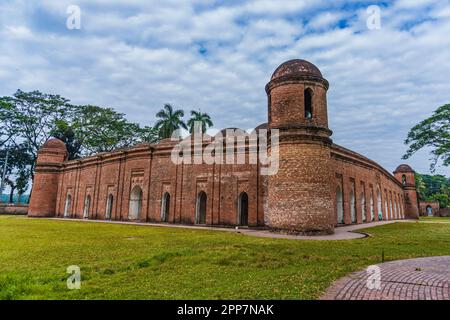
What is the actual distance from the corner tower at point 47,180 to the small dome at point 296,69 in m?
26.5

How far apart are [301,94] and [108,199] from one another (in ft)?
62.0

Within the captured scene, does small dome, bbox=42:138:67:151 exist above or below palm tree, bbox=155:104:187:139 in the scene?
below

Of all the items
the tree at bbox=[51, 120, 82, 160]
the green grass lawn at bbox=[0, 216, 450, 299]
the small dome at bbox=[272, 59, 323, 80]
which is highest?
the tree at bbox=[51, 120, 82, 160]

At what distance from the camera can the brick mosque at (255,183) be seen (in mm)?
13445

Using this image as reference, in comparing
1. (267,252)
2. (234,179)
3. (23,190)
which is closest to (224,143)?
(234,179)

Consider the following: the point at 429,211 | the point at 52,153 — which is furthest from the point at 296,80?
the point at 429,211

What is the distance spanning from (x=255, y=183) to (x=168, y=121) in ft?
65.3

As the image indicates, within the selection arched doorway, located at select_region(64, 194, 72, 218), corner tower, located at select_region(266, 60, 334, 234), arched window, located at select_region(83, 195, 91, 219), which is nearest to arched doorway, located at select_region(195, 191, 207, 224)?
corner tower, located at select_region(266, 60, 334, 234)

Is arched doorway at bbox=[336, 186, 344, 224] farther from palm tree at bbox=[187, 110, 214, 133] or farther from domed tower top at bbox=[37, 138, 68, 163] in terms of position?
domed tower top at bbox=[37, 138, 68, 163]

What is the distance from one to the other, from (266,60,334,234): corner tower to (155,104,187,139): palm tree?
21154 mm

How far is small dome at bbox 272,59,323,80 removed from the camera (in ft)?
47.4

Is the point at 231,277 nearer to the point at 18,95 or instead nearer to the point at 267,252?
the point at 267,252

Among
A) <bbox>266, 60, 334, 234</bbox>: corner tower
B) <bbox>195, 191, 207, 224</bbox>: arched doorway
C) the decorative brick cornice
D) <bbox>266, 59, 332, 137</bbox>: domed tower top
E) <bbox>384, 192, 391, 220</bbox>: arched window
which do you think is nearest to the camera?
Answer: <bbox>266, 60, 334, 234</bbox>: corner tower

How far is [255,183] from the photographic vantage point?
17.5 meters
